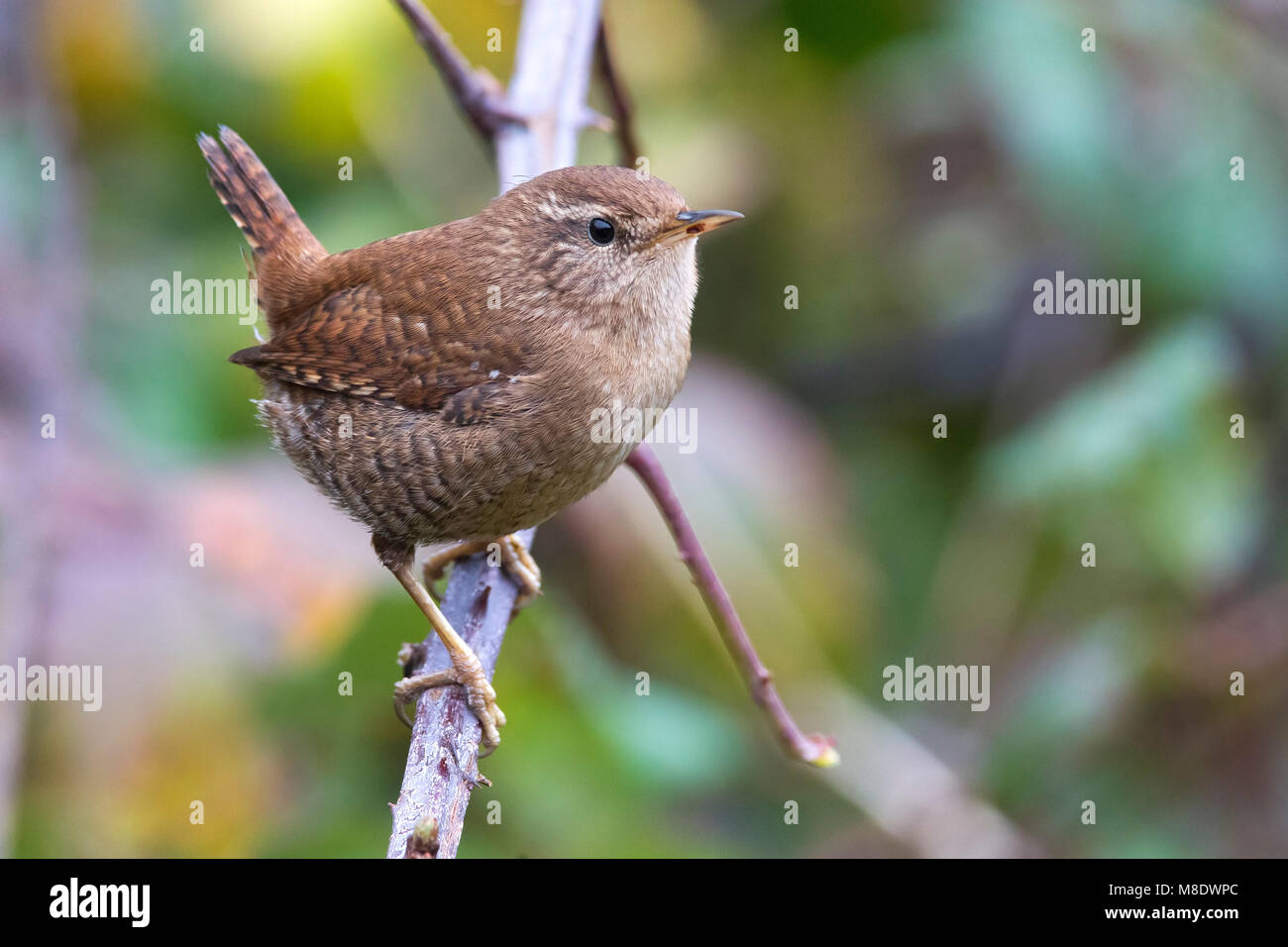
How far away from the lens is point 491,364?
3.00 metres

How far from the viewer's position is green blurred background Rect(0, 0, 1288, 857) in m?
3.53

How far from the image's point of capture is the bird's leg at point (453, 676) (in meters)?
2.72

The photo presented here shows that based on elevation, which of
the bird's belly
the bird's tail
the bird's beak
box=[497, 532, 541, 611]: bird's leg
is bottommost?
box=[497, 532, 541, 611]: bird's leg

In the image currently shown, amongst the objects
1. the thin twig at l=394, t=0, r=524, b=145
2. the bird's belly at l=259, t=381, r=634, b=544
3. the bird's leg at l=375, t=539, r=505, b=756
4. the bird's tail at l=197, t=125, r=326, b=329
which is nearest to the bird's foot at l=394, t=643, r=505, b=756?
the bird's leg at l=375, t=539, r=505, b=756

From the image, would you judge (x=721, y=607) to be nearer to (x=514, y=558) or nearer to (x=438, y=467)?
(x=514, y=558)

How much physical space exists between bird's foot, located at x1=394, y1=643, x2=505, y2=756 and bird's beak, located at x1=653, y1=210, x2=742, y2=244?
1.03 metres

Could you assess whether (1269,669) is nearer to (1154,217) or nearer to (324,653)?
(1154,217)

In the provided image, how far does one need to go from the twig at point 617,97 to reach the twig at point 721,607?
3.00ft

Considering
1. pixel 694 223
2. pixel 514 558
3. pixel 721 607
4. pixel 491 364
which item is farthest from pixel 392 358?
pixel 721 607

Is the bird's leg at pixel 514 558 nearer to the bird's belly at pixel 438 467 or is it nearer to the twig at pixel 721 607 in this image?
the bird's belly at pixel 438 467

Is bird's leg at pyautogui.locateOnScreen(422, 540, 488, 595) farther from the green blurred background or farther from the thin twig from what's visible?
the thin twig

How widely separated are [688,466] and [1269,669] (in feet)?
6.70

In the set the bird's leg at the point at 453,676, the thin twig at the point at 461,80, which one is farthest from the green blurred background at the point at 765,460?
the thin twig at the point at 461,80

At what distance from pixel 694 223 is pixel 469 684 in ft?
3.70
